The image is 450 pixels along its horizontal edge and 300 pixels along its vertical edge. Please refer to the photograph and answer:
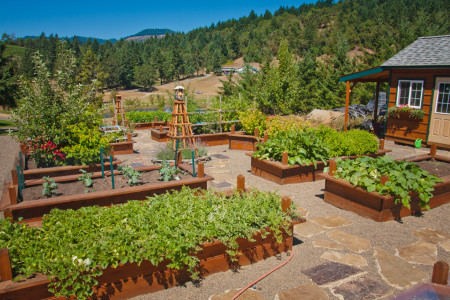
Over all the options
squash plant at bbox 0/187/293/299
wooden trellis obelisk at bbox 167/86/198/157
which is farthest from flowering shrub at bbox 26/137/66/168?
squash plant at bbox 0/187/293/299

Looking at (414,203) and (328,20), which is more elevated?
(328,20)

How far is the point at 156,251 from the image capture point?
342 cm

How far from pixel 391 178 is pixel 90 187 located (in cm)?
544

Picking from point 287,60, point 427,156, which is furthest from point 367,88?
point 427,156

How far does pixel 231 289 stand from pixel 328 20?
8977cm

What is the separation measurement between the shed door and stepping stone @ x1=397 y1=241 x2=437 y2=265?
8.08m

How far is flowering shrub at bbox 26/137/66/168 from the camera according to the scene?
7.09m

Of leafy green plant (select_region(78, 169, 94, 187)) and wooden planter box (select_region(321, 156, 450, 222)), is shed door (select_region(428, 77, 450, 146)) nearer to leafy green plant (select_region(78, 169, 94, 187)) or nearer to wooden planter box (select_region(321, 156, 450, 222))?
wooden planter box (select_region(321, 156, 450, 222))

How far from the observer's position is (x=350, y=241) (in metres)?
4.83

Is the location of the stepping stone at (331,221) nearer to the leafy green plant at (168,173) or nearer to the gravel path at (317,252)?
the gravel path at (317,252)

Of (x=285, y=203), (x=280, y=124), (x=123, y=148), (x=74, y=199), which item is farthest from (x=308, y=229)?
(x=123, y=148)

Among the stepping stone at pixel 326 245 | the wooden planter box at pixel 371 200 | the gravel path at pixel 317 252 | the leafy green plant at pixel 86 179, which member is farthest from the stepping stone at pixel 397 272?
the leafy green plant at pixel 86 179

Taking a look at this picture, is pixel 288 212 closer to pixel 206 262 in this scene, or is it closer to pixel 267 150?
pixel 206 262

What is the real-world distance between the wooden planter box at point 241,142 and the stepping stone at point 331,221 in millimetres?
5932
